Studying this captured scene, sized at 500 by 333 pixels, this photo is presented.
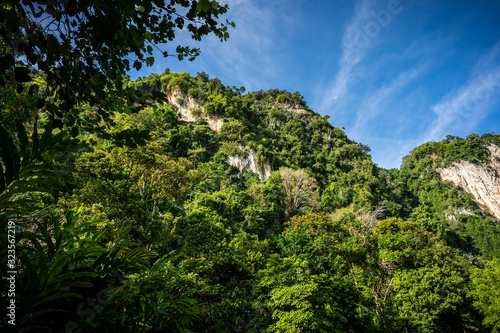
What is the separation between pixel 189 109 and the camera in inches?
1528

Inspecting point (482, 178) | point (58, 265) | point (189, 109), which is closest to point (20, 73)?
point (58, 265)

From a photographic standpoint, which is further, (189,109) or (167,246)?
(189,109)

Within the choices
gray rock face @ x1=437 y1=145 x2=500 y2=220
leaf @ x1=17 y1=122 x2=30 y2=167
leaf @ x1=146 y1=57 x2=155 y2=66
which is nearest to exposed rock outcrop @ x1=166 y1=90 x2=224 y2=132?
leaf @ x1=146 y1=57 x2=155 y2=66

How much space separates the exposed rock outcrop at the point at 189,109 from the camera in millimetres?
36219

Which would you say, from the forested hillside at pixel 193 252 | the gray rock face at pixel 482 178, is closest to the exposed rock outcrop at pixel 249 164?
the forested hillside at pixel 193 252

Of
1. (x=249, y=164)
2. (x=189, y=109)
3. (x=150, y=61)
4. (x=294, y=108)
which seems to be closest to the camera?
(x=150, y=61)

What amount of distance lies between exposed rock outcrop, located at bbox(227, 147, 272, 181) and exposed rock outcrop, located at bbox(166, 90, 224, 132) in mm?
9000

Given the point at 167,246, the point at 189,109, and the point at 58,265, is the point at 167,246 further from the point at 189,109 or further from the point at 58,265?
the point at 189,109

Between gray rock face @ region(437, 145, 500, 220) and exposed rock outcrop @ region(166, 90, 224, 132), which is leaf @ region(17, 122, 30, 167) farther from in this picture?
gray rock face @ region(437, 145, 500, 220)

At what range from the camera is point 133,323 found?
1.51m

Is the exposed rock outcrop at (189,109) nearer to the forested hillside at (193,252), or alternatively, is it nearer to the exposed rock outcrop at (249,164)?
the forested hillside at (193,252)

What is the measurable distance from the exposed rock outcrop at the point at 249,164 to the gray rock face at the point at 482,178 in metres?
41.8

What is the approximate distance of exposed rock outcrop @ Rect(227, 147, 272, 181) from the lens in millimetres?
28984

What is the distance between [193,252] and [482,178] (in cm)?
6037
